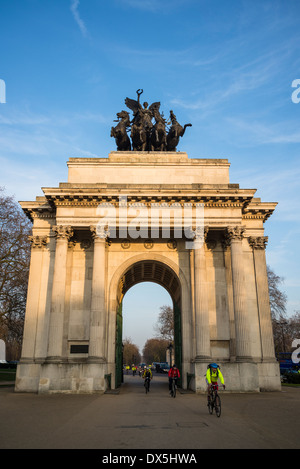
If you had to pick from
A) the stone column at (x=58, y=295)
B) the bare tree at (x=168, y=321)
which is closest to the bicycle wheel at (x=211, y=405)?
the stone column at (x=58, y=295)

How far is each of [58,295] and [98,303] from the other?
2.37 metres

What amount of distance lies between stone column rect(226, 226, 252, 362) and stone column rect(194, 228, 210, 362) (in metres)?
1.69

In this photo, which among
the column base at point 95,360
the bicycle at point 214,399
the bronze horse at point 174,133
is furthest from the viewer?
the bronze horse at point 174,133

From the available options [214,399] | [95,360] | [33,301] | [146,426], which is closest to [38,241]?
[33,301]

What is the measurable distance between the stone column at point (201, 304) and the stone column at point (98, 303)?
5454 millimetres

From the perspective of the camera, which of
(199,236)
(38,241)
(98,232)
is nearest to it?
(98,232)

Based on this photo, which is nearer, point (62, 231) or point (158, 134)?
point (62, 231)

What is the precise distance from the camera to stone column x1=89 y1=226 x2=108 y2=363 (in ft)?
69.3

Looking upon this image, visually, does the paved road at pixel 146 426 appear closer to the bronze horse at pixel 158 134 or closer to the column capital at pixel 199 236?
the column capital at pixel 199 236

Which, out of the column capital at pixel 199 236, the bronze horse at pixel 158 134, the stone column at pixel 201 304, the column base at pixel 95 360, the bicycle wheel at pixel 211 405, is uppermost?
the bronze horse at pixel 158 134

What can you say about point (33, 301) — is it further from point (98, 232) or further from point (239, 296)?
point (239, 296)

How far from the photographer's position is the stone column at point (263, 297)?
23017 mm

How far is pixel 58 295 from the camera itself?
2189cm
